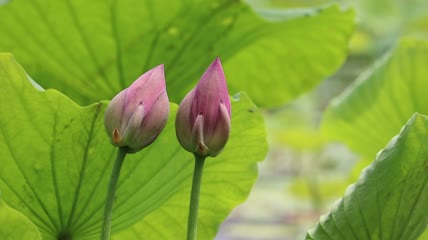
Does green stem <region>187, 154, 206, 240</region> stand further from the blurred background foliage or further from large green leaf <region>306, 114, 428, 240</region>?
the blurred background foliage

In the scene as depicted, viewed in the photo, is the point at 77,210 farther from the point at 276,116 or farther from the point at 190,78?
the point at 276,116

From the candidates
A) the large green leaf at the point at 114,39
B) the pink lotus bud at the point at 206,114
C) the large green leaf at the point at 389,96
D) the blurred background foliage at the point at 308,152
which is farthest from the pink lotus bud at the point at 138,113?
the blurred background foliage at the point at 308,152

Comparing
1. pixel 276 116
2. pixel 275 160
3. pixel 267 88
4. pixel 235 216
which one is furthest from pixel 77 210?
pixel 275 160

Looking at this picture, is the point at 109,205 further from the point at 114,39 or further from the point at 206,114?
the point at 114,39

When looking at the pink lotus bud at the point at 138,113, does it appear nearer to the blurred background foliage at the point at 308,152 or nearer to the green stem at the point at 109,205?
the green stem at the point at 109,205

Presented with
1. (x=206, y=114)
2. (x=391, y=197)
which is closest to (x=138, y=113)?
(x=206, y=114)

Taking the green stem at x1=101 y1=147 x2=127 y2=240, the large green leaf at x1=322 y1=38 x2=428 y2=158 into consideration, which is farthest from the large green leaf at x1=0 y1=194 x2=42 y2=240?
the large green leaf at x1=322 y1=38 x2=428 y2=158

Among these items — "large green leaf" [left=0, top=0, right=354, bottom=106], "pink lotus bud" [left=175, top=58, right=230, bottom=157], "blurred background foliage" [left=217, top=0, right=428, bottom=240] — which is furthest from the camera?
"blurred background foliage" [left=217, top=0, right=428, bottom=240]
